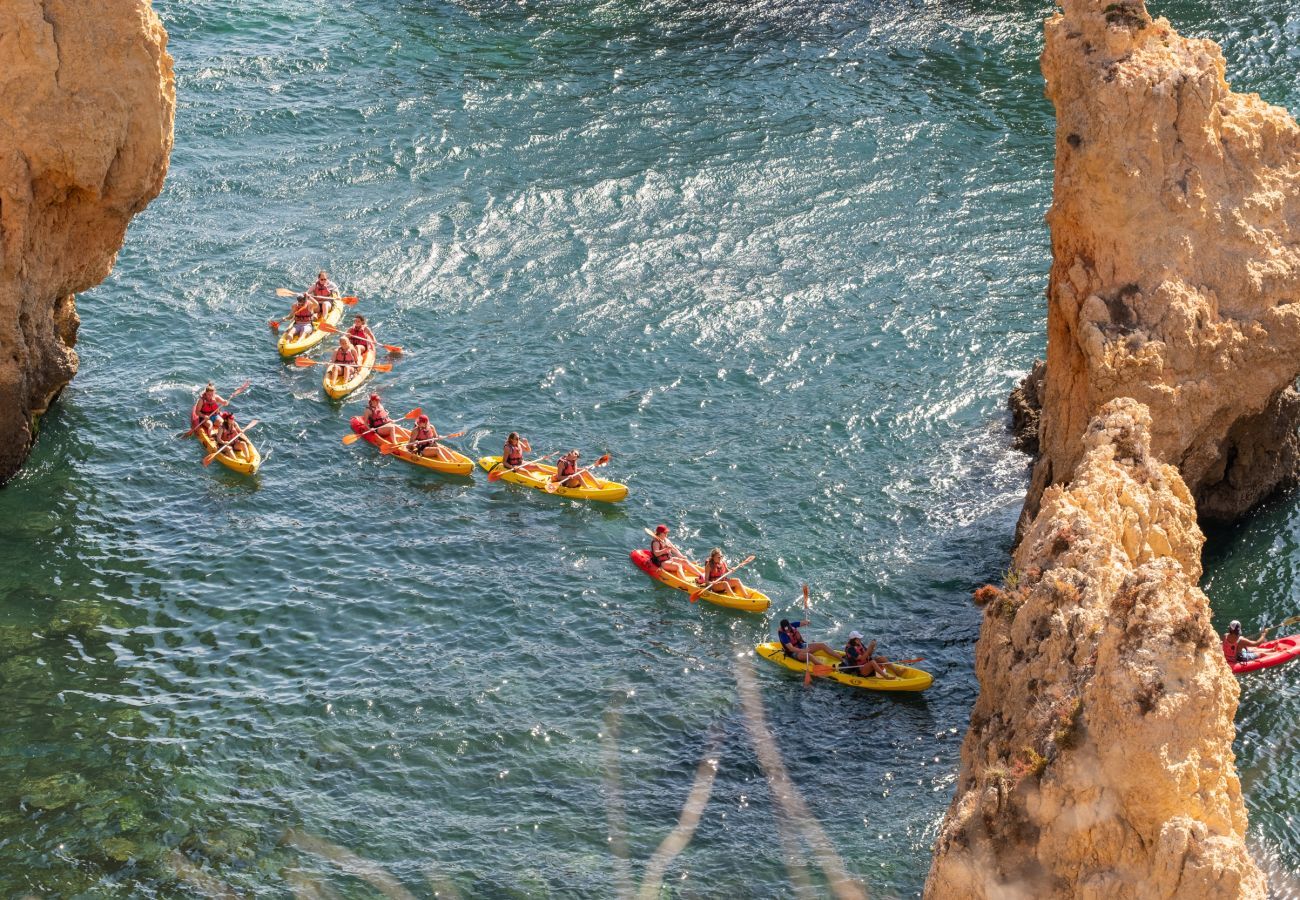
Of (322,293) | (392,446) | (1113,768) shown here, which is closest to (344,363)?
(322,293)

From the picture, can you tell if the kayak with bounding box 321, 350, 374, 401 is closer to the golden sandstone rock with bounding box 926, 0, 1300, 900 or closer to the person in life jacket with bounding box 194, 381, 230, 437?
the person in life jacket with bounding box 194, 381, 230, 437

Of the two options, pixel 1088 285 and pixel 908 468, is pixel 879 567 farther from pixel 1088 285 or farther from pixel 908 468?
pixel 1088 285

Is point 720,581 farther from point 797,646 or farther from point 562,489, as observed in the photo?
point 562,489

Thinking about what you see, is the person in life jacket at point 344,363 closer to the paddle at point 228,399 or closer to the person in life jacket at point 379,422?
the person in life jacket at point 379,422

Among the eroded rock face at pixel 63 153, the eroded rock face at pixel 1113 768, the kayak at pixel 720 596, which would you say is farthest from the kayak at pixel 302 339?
the eroded rock face at pixel 1113 768

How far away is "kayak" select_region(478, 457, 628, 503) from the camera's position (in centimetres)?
3619

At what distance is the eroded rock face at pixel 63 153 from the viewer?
106 ft

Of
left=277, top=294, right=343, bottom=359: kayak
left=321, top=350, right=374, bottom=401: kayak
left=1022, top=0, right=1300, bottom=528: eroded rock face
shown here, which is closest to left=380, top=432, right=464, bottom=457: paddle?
left=321, top=350, right=374, bottom=401: kayak

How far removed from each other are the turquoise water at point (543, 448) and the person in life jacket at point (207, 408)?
2.88 ft

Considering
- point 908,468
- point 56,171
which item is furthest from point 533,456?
point 56,171

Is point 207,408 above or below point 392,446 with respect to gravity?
above

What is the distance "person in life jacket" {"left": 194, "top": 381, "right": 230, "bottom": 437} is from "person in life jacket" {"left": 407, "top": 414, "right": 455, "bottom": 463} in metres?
4.87

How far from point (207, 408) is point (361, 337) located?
5223 millimetres

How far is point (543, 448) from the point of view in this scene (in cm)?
3828
